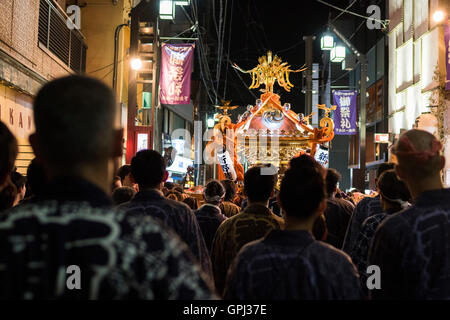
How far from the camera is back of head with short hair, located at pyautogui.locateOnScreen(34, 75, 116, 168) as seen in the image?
1613 mm

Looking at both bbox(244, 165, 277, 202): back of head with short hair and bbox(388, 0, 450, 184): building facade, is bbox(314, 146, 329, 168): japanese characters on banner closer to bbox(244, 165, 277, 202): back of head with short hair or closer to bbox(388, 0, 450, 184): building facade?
bbox(388, 0, 450, 184): building facade

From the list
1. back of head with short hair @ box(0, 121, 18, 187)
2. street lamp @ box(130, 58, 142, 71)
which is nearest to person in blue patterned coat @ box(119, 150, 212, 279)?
back of head with short hair @ box(0, 121, 18, 187)

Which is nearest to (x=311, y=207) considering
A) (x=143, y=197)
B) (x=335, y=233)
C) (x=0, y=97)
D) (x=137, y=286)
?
(x=137, y=286)

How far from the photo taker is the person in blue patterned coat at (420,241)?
271 centimetres

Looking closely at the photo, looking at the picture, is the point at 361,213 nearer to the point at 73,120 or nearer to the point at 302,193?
the point at 302,193

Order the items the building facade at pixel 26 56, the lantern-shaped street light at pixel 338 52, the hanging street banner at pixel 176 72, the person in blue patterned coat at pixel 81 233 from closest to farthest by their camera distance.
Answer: the person in blue patterned coat at pixel 81 233 → the building facade at pixel 26 56 → the hanging street banner at pixel 176 72 → the lantern-shaped street light at pixel 338 52

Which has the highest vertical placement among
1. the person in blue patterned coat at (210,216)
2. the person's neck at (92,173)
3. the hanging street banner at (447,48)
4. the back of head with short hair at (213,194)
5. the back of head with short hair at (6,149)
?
the hanging street banner at (447,48)

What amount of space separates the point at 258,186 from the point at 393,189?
1.23m

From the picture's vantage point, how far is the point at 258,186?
168 inches

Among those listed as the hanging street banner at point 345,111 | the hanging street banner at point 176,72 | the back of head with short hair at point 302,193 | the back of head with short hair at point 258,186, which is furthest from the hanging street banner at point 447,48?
the back of head with short hair at point 302,193

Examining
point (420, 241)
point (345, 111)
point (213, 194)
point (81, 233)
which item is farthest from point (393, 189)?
point (345, 111)

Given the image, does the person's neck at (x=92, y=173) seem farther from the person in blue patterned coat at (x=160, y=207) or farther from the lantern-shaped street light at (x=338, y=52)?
the lantern-shaped street light at (x=338, y=52)

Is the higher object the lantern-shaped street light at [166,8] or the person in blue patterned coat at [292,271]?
the lantern-shaped street light at [166,8]

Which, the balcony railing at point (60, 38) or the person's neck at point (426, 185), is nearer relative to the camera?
the person's neck at point (426, 185)
